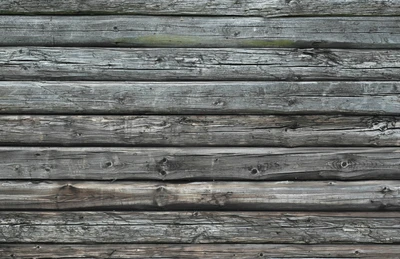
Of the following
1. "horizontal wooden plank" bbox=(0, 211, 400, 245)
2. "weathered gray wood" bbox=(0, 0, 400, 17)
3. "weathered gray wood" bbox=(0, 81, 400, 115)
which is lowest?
"horizontal wooden plank" bbox=(0, 211, 400, 245)

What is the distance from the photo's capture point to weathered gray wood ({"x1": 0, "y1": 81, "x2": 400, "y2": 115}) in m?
2.58

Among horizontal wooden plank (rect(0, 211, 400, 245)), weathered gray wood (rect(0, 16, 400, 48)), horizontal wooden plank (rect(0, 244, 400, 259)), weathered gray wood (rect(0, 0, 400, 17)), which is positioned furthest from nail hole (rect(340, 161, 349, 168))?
weathered gray wood (rect(0, 0, 400, 17))

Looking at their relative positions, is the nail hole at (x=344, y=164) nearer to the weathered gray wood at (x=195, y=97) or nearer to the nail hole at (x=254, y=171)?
the weathered gray wood at (x=195, y=97)

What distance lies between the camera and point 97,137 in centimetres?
261

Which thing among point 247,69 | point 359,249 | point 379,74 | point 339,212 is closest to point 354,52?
point 379,74

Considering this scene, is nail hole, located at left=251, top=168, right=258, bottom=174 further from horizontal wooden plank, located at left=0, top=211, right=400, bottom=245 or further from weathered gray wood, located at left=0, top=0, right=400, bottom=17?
weathered gray wood, located at left=0, top=0, right=400, bottom=17

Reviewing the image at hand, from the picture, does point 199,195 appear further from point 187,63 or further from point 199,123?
point 187,63

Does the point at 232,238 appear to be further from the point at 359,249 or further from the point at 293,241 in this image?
the point at 359,249

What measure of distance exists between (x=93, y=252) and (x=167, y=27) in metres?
1.26

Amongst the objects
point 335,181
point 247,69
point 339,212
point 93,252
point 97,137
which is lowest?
point 93,252

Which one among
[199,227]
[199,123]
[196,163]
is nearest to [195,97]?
[199,123]

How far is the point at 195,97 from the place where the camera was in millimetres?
2586

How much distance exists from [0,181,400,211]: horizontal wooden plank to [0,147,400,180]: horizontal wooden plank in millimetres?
40

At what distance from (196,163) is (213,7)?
2.70ft
